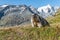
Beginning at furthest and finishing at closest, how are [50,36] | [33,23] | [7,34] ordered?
1. [33,23]
2. [7,34]
3. [50,36]

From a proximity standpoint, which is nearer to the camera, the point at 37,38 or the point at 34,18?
the point at 37,38

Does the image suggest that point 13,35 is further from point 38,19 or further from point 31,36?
point 38,19

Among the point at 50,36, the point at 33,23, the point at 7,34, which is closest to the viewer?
the point at 50,36

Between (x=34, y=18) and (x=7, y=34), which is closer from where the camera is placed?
(x=7, y=34)

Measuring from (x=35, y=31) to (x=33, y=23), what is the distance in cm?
688

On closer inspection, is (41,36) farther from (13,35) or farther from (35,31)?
(13,35)

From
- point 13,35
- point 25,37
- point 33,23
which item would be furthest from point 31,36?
point 33,23

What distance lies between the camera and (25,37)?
22719mm

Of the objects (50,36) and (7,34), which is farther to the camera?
(7,34)

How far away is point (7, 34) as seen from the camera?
23.7m

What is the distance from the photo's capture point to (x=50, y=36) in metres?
22.1

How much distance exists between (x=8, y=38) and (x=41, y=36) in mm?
3980

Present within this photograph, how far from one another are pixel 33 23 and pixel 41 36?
790cm

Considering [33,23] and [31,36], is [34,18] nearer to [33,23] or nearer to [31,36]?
[33,23]
